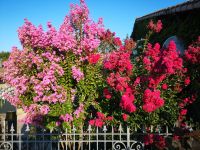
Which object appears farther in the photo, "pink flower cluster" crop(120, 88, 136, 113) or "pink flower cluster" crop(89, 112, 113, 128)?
"pink flower cluster" crop(89, 112, 113, 128)

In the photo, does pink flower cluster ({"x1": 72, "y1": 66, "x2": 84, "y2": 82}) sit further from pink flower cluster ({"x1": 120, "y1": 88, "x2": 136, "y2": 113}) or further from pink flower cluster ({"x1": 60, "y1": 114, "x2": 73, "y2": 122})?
pink flower cluster ({"x1": 120, "y1": 88, "x2": 136, "y2": 113})

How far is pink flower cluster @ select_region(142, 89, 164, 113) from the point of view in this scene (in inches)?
243

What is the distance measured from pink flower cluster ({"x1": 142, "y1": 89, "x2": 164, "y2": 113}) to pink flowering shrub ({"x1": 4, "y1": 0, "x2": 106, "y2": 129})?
4.98ft

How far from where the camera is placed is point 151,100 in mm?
6207

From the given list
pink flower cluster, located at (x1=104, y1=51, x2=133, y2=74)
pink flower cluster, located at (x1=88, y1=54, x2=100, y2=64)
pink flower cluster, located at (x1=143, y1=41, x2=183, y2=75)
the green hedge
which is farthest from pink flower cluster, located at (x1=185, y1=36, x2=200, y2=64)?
pink flower cluster, located at (x1=88, y1=54, x2=100, y2=64)

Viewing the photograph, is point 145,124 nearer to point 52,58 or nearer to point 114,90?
point 114,90

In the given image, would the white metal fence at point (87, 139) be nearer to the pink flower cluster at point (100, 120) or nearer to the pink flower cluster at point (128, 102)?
the pink flower cluster at point (100, 120)

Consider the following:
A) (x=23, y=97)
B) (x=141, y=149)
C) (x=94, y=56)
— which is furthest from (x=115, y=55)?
(x=23, y=97)

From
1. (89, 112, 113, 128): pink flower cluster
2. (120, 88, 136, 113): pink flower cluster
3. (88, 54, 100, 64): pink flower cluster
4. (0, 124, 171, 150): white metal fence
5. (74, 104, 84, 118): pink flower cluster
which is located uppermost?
(88, 54, 100, 64): pink flower cluster

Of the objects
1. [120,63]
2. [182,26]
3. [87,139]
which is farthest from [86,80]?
[182,26]

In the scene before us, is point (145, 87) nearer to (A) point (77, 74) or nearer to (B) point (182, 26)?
(A) point (77, 74)

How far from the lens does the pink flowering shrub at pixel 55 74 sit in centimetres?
733

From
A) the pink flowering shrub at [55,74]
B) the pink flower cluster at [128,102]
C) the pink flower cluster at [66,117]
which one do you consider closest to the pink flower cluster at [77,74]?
the pink flowering shrub at [55,74]

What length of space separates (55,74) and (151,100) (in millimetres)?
2337
